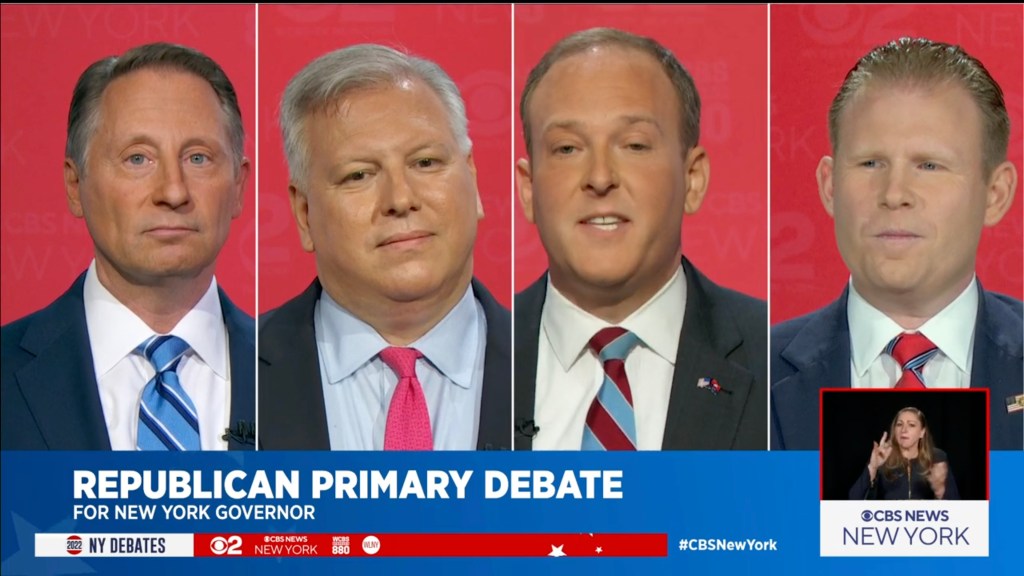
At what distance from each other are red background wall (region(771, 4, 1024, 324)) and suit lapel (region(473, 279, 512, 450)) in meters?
0.74

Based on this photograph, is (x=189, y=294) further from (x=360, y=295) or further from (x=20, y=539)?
(x=20, y=539)

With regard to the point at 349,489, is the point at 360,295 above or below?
Result: above

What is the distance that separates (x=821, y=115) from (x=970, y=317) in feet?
2.26

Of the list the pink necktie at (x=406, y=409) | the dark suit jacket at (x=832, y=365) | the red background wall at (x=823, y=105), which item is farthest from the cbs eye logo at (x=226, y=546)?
the red background wall at (x=823, y=105)

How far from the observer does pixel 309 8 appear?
3.58 metres

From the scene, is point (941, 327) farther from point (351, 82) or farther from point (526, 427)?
point (351, 82)

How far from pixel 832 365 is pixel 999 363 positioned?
1.48 ft

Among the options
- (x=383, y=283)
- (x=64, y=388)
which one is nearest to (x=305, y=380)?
(x=383, y=283)

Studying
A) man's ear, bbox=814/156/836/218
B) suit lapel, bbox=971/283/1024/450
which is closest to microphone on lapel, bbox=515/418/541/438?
man's ear, bbox=814/156/836/218

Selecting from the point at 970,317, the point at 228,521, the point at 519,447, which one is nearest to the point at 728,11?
the point at 970,317

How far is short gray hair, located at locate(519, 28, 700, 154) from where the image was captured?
3.49 metres

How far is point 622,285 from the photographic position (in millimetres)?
3508

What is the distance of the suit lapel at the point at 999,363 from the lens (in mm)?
3520

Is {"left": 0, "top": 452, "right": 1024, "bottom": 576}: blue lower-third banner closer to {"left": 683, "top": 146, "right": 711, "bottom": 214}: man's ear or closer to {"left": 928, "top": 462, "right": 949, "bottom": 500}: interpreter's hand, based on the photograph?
{"left": 928, "top": 462, "right": 949, "bottom": 500}: interpreter's hand
